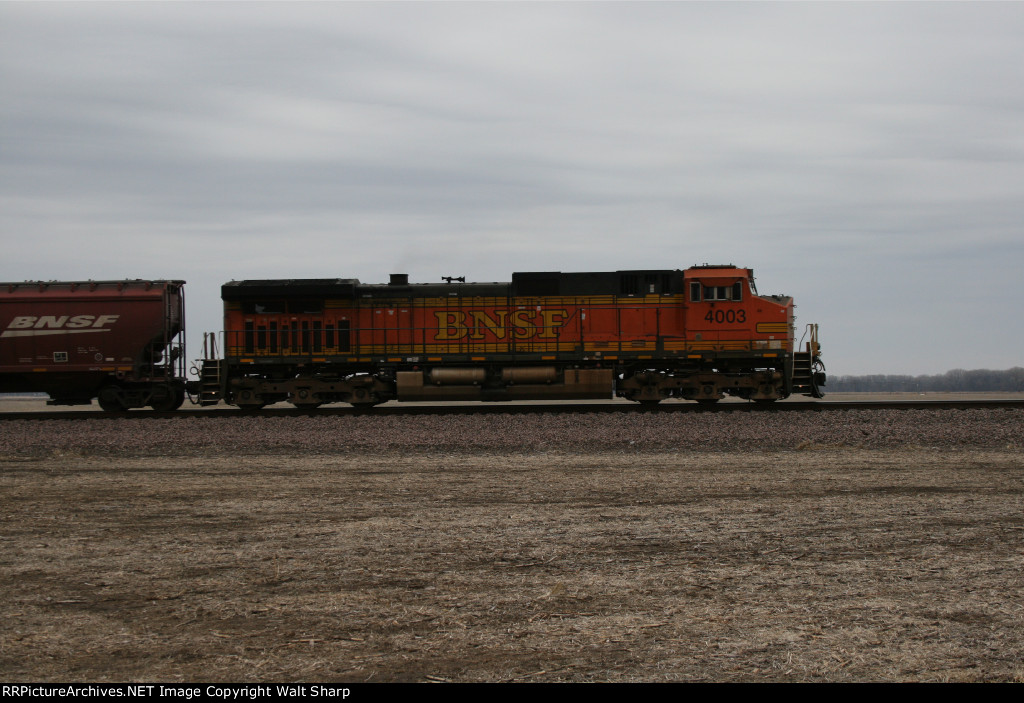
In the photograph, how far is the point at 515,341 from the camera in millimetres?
22609

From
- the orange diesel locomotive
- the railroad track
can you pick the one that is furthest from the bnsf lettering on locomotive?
the railroad track

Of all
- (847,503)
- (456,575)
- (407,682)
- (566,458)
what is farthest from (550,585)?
(566,458)

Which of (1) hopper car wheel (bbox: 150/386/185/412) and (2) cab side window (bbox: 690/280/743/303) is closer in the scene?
(1) hopper car wheel (bbox: 150/386/185/412)

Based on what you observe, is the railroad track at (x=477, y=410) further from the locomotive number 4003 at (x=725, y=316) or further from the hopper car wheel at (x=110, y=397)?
the locomotive number 4003 at (x=725, y=316)

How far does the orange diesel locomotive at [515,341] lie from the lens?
72.4 feet

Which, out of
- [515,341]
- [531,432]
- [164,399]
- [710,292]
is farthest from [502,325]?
[164,399]

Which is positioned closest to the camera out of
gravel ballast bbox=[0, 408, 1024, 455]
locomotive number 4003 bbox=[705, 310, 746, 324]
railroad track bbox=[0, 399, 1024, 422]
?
gravel ballast bbox=[0, 408, 1024, 455]

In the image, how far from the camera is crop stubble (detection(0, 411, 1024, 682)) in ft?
15.7

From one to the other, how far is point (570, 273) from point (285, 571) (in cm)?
1685

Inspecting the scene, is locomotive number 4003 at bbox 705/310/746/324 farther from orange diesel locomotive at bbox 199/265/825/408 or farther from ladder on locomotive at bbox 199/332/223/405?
ladder on locomotive at bbox 199/332/223/405

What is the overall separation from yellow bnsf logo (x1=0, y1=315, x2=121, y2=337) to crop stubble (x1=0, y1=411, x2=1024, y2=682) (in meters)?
10.8

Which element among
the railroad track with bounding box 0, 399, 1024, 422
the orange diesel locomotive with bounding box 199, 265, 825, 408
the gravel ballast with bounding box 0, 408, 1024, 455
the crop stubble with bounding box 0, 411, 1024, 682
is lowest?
the crop stubble with bounding box 0, 411, 1024, 682
